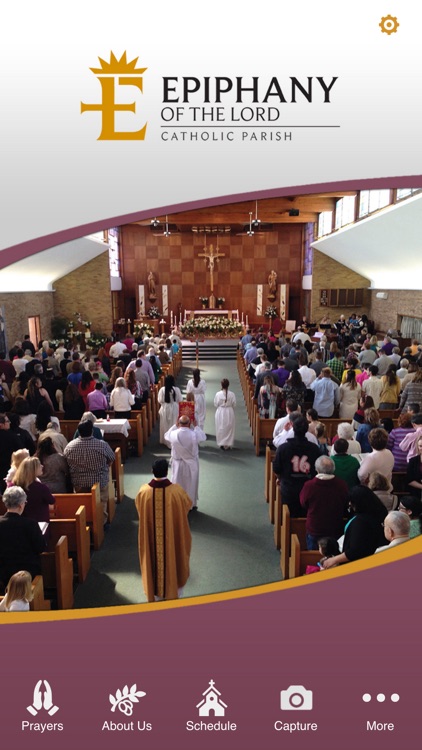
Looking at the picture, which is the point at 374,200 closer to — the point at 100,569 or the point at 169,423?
the point at 169,423

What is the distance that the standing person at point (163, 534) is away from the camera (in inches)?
177

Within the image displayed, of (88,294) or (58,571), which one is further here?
(88,294)

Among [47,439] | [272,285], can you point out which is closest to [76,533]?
[47,439]

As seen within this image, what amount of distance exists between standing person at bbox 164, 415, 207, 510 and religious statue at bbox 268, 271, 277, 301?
66.1ft

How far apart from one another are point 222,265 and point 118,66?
2420 cm

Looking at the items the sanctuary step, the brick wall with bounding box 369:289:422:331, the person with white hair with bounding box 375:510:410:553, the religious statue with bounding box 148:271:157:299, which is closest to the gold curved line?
the person with white hair with bounding box 375:510:410:553

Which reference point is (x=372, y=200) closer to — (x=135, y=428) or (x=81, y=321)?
(x=135, y=428)

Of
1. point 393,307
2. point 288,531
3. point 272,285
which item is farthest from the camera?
point 272,285

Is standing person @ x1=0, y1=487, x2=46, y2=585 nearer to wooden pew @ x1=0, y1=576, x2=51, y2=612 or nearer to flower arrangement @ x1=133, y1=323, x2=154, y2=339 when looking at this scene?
wooden pew @ x1=0, y1=576, x2=51, y2=612

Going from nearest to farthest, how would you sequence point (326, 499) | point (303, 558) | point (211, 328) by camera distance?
point (303, 558), point (326, 499), point (211, 328)

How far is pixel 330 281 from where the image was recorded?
23.2 m

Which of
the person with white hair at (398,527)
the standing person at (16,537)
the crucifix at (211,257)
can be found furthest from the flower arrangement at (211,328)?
the person with white hair at (398,527)

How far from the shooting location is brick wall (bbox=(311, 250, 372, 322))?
22.8m

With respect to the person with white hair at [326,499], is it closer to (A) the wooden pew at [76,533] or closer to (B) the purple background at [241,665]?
(B) the purple background at [241,665]
